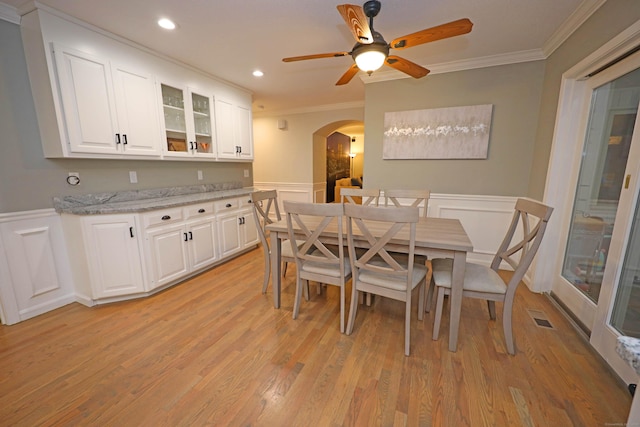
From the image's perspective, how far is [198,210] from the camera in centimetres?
291

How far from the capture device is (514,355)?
1.71m

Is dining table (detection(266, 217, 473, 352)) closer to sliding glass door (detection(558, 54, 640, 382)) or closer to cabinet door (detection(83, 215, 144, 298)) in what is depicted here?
sliding glass door (detection(558, 54, 640, 382))

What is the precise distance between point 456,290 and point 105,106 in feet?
10.7

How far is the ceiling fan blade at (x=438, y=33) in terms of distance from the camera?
1.47 metres

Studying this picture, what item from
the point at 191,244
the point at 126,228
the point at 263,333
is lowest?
the point at 263,333

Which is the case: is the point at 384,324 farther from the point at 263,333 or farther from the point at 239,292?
the point at 239,292

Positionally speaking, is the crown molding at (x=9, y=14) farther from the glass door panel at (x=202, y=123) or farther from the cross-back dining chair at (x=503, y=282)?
the cross-back dining chair at (x=503, y=282)

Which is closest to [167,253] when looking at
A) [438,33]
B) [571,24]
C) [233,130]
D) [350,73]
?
[233,130]

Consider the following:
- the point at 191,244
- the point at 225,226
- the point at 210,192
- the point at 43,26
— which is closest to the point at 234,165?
the point at 210,192

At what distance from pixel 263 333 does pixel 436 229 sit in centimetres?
155

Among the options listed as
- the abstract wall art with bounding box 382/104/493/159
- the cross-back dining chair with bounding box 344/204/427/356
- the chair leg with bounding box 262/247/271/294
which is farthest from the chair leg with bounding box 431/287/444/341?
the abstract wall art with bounding box 382/104/493/159

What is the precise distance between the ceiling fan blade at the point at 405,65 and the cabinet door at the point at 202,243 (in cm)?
249

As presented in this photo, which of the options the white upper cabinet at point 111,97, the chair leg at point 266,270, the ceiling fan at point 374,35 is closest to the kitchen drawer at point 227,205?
the white upper cabinet at point 111,97

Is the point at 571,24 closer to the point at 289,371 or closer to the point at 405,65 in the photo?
the point at 405,65
